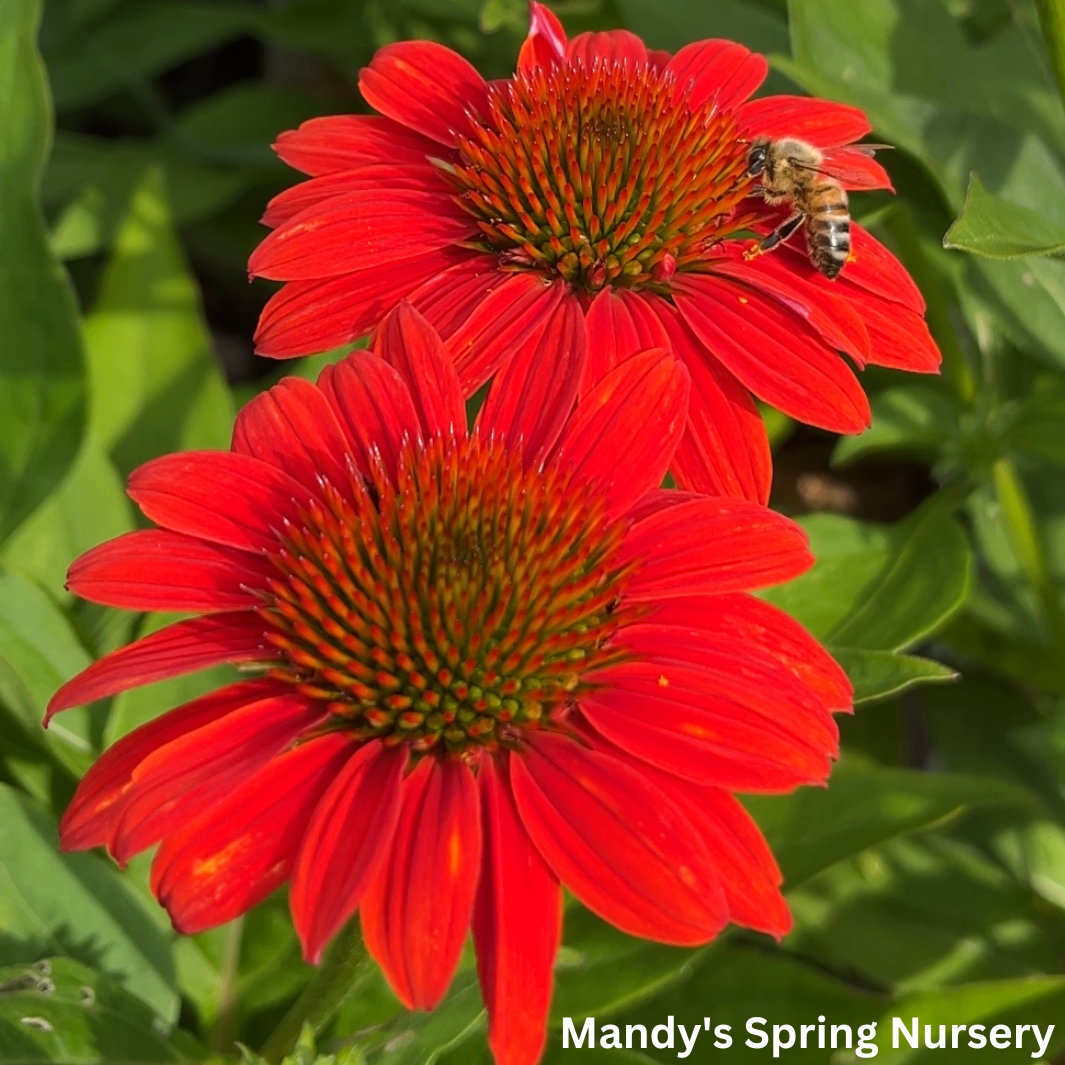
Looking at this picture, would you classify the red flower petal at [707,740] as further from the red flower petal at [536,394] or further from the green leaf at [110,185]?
the green leaf at [110,185]

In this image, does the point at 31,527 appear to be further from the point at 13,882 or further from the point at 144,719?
the point at 13,882

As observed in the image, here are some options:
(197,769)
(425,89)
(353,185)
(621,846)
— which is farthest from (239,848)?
(425,89)

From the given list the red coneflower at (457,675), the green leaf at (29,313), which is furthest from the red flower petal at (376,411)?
the green leaf at (29,313)

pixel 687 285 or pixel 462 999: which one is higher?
pixel 687 285

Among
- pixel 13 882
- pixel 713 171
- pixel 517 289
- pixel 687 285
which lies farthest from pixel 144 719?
pixel 713 171

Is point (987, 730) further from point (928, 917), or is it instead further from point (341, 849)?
point (341, 849)
